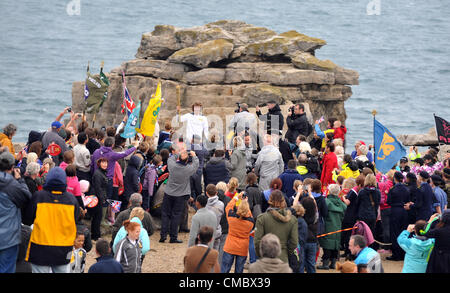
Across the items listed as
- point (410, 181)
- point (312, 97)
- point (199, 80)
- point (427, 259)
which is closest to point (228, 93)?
point (199, 80)

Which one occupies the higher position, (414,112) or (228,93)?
(228,93)

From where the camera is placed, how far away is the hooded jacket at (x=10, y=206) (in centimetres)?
877

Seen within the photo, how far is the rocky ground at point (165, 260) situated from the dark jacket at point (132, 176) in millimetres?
1090

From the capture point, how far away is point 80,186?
12.1 meters

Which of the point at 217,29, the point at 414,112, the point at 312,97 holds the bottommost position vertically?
the point at 414,112

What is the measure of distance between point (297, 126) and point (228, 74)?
5.47 m

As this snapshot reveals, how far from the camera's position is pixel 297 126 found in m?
17.2

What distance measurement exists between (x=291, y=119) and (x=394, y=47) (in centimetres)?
10125

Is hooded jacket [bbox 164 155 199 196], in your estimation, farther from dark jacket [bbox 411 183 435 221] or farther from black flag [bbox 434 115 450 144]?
black flag [bbox 434 115 450 144]

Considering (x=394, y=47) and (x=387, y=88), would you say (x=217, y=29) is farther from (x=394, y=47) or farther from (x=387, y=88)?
(x=394, y=47)

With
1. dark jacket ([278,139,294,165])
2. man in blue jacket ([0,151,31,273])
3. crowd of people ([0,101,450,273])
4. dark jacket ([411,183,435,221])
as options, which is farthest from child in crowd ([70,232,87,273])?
dark jacket ([278,139,294,165])

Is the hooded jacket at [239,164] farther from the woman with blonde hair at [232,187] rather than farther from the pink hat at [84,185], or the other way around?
the pink hat at [84,185]

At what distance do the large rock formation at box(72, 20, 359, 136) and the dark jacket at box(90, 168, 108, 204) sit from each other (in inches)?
319

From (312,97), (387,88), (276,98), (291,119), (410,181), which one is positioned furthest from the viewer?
(387,88)
